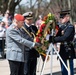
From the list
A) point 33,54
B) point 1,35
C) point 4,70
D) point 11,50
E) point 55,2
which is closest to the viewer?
point 11,50

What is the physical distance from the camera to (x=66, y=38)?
25.6 ft

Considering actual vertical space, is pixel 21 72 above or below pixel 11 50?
below

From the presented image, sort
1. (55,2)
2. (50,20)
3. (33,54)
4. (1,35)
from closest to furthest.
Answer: (50,20)
(33,54)
(1,35)
(55,2)

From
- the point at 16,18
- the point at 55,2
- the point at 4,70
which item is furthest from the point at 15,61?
the point at 55,2

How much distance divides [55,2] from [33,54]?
39.4 m

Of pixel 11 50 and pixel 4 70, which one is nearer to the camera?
pixel 11 50

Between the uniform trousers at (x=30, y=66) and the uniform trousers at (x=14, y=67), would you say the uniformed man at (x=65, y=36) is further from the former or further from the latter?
the uniform trousers at (x=14, y=67)

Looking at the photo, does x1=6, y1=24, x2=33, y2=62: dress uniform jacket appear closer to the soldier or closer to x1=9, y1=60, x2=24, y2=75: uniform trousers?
the soldier

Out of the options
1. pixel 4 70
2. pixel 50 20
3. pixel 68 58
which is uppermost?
pixel 50 20

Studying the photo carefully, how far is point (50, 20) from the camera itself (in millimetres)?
7730

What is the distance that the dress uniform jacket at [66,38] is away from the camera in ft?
25.5

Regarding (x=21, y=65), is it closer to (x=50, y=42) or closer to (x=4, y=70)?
(x=50, y=42)

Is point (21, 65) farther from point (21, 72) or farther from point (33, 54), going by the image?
point (33, 54)

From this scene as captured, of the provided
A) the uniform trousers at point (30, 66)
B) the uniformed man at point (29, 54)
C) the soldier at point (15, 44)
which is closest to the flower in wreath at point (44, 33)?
the uniformed man at point (29, 54)
